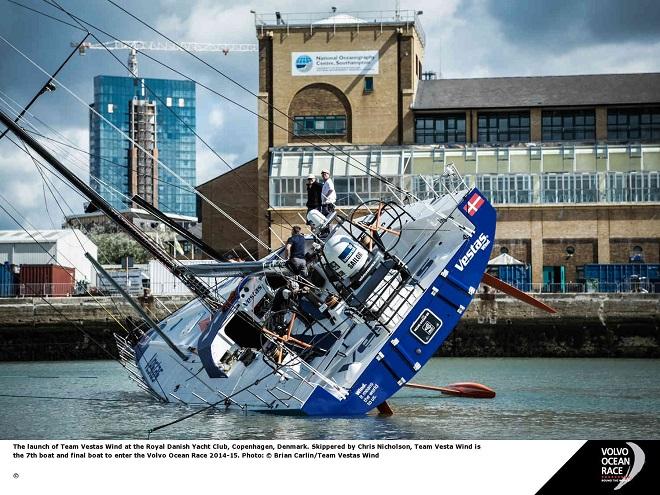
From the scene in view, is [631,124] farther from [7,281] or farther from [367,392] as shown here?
[367,392]

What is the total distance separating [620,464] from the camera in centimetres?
1153

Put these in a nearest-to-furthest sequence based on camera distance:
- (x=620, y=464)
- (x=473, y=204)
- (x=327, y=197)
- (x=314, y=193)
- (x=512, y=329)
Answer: (x=620, y=464) < (x=473, y=204) < (x=327, y=197) < (x=314, y=193) < (x=512, y=329)

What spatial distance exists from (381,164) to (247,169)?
24.5ft

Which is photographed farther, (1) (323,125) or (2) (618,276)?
(1) (323,125)

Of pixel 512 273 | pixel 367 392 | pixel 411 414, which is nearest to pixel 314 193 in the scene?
pixel 367 392

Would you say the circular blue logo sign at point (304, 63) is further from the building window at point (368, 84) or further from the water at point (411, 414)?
the water at point (411, 414)

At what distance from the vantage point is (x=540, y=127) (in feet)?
178

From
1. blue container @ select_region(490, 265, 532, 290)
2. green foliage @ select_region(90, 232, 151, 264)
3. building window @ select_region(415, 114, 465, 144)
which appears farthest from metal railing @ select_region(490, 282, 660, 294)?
green foliage @ select_region(90, 232, 151, 264)

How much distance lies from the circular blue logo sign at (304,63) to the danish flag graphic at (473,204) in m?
34.6

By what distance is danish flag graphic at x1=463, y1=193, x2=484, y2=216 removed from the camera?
19.0m

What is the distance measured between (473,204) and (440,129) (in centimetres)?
3694

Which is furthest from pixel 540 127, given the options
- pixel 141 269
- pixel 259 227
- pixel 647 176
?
pixel 141 269

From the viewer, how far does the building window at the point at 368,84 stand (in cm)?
5359

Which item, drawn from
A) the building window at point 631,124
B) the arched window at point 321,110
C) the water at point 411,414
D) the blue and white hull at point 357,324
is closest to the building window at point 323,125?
the arched window at point 321,110
